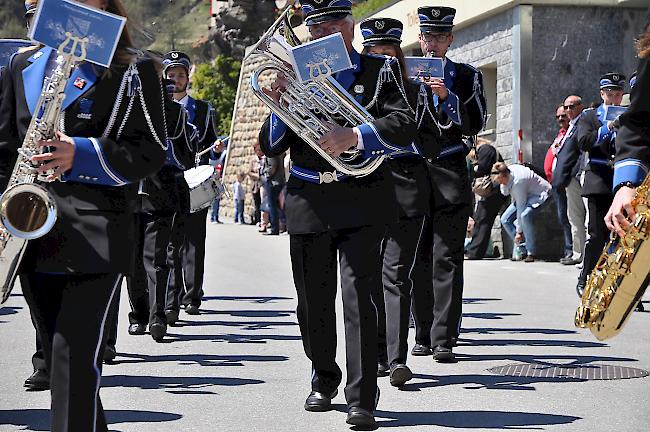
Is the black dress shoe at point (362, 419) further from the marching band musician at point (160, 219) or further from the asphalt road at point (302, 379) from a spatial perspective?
the marching band musician at point (160, 219)

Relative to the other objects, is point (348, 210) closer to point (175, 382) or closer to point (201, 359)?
point (175, 382)

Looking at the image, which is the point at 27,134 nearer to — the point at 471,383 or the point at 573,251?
the point at 471,383

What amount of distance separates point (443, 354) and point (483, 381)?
2.78ft

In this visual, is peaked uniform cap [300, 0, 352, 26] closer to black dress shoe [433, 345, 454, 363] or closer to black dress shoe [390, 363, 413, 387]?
black dress shoe [390, 363, 413, 387]

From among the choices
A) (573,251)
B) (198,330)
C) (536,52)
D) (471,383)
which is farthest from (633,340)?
(536,52)

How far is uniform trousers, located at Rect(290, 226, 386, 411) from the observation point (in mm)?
6535

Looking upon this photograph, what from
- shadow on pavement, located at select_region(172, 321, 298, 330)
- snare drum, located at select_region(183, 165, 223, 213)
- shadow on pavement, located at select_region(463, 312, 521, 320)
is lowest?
shadow on pavement, located at select_region(463, 312, 521, 320)

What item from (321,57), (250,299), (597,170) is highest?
(321,57)

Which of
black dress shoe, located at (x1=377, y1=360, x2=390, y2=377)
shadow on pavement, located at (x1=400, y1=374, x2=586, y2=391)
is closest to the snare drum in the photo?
black dress shoe, located at (x1=377, y1=360, x2=390, y2=377)

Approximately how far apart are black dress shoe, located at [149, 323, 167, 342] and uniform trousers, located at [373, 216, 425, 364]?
7.85 feet

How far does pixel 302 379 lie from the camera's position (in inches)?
321

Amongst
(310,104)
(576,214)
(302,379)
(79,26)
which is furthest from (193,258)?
(79,26)

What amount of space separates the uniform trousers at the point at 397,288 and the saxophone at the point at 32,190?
123 inches

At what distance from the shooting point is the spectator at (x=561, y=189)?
1714 cm
